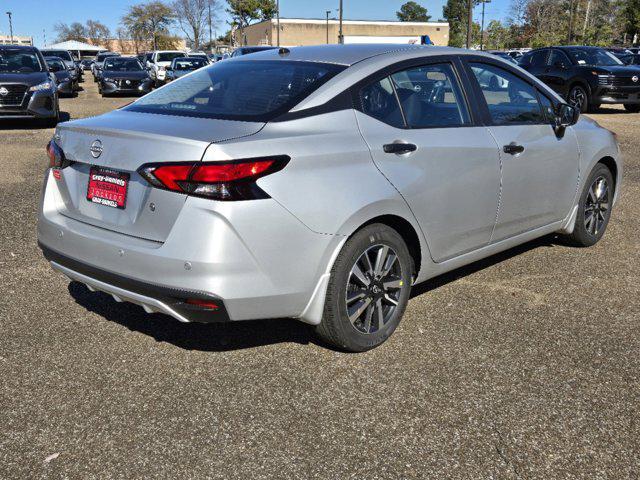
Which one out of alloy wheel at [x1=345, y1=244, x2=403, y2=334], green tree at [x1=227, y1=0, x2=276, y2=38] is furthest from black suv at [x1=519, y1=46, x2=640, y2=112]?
green tree at [x1=227, y1=0, x2=276, y2=38]

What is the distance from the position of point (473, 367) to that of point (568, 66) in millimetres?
16045

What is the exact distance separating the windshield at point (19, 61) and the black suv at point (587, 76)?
12.9 metres

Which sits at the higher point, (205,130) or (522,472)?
(205,130)

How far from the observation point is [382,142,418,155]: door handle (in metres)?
3.44

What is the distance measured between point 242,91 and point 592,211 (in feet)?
10.9

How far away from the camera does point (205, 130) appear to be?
3.05 meters

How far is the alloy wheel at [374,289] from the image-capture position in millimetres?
3440

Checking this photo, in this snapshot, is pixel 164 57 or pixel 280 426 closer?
pixel 280 426

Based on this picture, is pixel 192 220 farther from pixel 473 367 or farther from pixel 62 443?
pixel 473 367

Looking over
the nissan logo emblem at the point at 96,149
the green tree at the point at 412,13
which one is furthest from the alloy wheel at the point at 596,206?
the green tree at the point at 412,13

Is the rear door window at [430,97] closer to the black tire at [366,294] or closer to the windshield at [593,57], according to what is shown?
the black tire at [366,294]

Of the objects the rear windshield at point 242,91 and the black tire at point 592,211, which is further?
the black tire at point 592,211

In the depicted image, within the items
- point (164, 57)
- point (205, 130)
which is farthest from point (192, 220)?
point (164, 57)

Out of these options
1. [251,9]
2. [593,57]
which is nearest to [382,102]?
[593,57]
